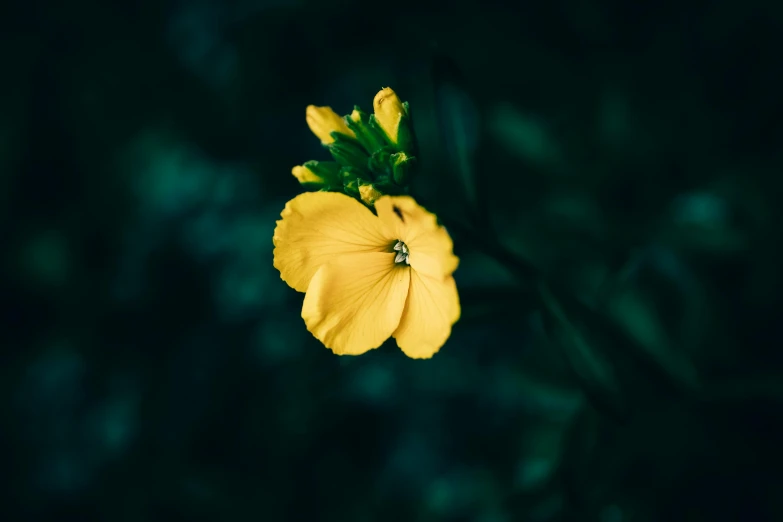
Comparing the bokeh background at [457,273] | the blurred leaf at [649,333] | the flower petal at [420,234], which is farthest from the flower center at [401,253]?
the blurred leaf at [649,333]

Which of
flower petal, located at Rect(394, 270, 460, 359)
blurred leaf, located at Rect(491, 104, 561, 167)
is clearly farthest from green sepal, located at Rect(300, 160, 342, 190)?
blurred leaf, located at Rect(491, 104, 561, 167)

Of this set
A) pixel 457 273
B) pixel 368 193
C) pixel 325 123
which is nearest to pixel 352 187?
pixel 368 193

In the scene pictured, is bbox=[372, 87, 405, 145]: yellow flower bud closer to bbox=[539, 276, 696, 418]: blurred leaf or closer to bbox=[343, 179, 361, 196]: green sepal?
bbox=[343, 179, 361, 196]: green sepal

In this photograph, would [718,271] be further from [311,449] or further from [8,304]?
[8,304]

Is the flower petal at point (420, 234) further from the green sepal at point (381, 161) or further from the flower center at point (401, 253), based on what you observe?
the green sepal at point (381, 161)

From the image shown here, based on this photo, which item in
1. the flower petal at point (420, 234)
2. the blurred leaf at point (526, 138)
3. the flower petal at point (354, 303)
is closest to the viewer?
the flower petal at point (420, 234)

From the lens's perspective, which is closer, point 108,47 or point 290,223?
point 290,223

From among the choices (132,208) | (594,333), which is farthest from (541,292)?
(132,208)
